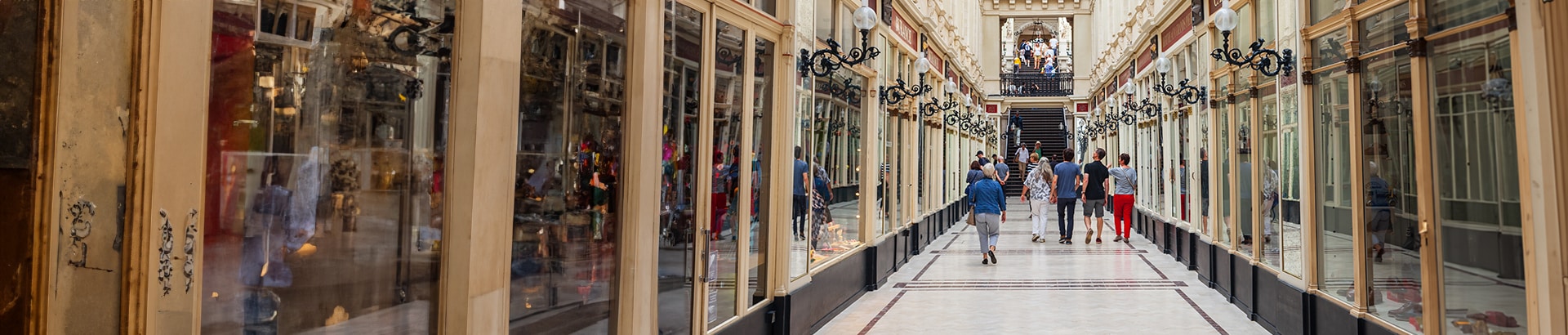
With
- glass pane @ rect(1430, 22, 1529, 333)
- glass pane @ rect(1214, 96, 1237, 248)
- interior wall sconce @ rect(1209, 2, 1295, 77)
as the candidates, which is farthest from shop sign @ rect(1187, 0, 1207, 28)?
glass pane @ rect(1430, 22, 1529, 333)

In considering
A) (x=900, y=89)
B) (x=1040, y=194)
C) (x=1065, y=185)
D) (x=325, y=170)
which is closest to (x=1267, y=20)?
(x=900, y=89)

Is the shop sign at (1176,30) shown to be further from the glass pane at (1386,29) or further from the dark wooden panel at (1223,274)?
the glass pane at (1386,29)

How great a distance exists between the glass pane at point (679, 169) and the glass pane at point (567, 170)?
0.41 meters

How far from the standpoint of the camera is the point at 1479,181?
3.91 metres

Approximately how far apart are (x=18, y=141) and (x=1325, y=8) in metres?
6.19

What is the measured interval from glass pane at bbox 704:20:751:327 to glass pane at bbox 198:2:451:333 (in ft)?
6.52

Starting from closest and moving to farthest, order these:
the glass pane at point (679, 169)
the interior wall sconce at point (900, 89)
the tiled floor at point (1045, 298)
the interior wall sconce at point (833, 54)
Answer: the glass pane at point (679, 169) → the interior wall sconce at point (833, 54) → the tiled floor at point (1045, 298) → the interior wall sconce at point (900, 89)

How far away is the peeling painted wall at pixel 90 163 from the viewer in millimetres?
1789

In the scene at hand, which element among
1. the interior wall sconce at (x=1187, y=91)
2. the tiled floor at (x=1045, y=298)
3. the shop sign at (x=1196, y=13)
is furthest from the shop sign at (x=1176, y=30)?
the tiled floor at (x=1045, y=298)

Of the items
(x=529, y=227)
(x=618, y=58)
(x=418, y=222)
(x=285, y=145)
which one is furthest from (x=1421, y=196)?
(x=285, y=145)

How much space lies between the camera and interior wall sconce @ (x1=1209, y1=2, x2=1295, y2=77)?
6.05m

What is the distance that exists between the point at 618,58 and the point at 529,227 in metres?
0.87

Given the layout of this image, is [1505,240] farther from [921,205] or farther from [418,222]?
[921,205]

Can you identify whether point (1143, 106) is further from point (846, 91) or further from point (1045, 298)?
Result: point (846, 91)
